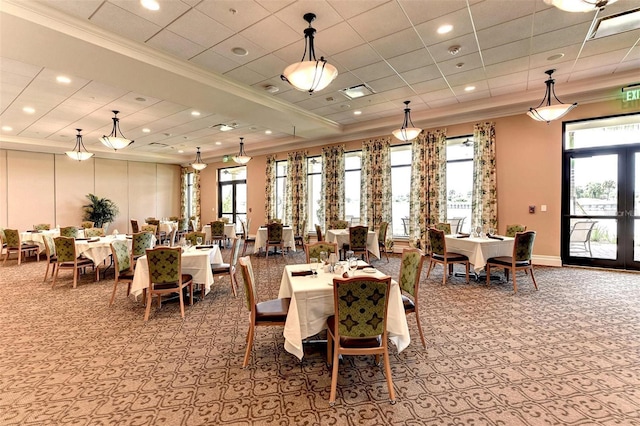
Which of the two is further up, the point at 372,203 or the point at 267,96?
the point at 267,96

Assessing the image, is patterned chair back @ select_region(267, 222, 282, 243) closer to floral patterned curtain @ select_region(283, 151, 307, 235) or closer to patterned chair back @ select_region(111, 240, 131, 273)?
floral patterned curtain @ select_region(283, 151, 307, 235)

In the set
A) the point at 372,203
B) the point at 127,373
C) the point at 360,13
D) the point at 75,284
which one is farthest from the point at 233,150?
the point at 127,373

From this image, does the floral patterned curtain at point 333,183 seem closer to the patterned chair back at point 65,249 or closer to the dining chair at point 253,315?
the patterned chair back at point 65,249

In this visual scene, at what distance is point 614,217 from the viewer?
6.46 meters

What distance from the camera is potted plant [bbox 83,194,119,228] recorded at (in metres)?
12.1

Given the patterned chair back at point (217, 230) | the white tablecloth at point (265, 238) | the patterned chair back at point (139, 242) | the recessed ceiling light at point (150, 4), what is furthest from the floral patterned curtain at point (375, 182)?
the recessed ceiling light at point (150, 4)

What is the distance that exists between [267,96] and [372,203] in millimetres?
4469

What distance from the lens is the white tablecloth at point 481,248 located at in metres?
5.57

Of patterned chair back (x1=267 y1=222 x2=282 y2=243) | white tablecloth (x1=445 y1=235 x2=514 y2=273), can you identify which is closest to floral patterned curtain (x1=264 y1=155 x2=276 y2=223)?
patterned chair back (x1=267 y1=222 x2=282 y2=243)

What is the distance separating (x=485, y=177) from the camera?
7.58 metres

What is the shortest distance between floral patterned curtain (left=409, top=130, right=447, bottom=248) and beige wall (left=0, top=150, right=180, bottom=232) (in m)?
11.8

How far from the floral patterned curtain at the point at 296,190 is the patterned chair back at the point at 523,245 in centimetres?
696

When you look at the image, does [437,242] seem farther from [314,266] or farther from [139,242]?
[139,242]

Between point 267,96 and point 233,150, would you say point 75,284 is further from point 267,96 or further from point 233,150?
point 233,150
